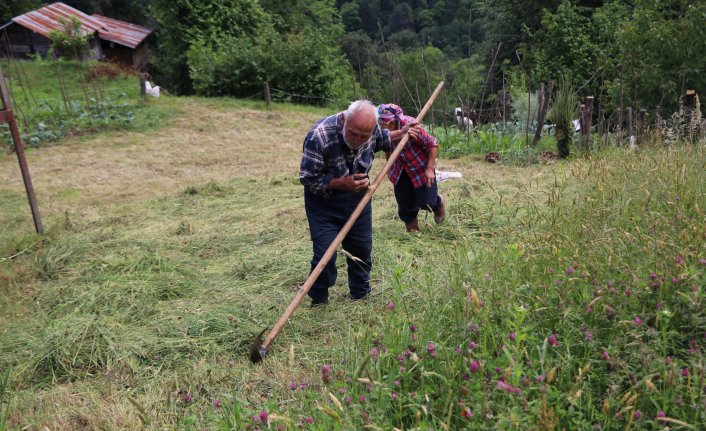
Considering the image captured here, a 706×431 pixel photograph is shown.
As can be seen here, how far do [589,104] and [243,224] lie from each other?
4.76m

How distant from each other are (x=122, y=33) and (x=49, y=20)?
2.78m

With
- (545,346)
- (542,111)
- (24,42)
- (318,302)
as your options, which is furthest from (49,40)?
(545,346)

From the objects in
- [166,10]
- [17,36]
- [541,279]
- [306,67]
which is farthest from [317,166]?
[17,36]

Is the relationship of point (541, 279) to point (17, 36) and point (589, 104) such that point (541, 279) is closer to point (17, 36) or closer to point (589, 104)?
point (589, 104)

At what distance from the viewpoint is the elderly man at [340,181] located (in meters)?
3.18

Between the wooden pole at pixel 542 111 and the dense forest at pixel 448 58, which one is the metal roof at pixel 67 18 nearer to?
the dense forest at pixel 448 58

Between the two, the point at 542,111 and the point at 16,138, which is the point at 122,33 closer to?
the point at 16,138

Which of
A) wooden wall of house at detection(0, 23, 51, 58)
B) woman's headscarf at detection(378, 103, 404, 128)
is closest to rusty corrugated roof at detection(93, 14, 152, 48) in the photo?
wooden wall of house at detection(0, 23, 51, 58)

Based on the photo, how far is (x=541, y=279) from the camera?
244 centimetres

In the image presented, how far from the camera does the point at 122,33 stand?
2409 centimetres

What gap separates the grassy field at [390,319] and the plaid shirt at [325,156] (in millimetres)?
717

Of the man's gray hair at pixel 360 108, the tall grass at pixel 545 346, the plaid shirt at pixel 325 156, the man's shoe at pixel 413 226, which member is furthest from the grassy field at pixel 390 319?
the man's gray hair at pixel 360 108

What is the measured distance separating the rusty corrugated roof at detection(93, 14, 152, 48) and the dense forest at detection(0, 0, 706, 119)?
1.26 metres

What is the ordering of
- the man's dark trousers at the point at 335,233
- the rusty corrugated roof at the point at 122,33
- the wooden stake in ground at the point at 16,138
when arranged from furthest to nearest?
the rusty corrugated roof at the point at 122,33
the wooden stake in ground at the point at 16,138
the man's dark trousers at the point at 335,233
